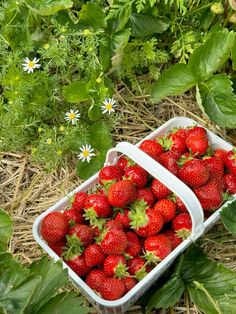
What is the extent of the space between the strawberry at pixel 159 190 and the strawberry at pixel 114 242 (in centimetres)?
16

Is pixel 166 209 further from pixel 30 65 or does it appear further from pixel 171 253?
pixel 30 65

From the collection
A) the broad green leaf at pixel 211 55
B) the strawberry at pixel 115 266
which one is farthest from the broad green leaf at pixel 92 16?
the strawberry at pixel 115 266

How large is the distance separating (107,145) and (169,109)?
284 mm

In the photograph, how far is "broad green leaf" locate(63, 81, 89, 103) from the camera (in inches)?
68.9

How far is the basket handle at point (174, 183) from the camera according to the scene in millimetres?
1375

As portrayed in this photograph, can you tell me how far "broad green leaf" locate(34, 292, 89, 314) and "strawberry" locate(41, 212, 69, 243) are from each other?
0.25 meters

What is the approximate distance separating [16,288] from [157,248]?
399 millimetres

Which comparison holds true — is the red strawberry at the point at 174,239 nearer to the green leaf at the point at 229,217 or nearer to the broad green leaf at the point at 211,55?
the green leaf at the point at 229,217

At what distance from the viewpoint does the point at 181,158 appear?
1572 millimetres

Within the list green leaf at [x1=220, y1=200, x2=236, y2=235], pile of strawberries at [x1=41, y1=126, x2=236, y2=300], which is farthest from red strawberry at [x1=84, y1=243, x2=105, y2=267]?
green leaf at [x1=220, y1=200, x2=236, y2=235]

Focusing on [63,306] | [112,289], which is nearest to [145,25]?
[112,289]

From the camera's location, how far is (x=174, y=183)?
54.8 inches

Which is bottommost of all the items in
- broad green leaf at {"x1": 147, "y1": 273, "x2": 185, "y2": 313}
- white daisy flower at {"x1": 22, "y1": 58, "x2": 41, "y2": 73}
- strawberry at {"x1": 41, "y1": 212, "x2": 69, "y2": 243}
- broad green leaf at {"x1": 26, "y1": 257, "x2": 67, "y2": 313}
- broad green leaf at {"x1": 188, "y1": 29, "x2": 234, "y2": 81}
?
broad green leaf at {"x1": 147, "y1": 273, "x2": 185, "y2": 313}

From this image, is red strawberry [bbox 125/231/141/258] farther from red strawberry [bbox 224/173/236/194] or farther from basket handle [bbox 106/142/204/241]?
red strawberry [bbox 224/173/236/194]
